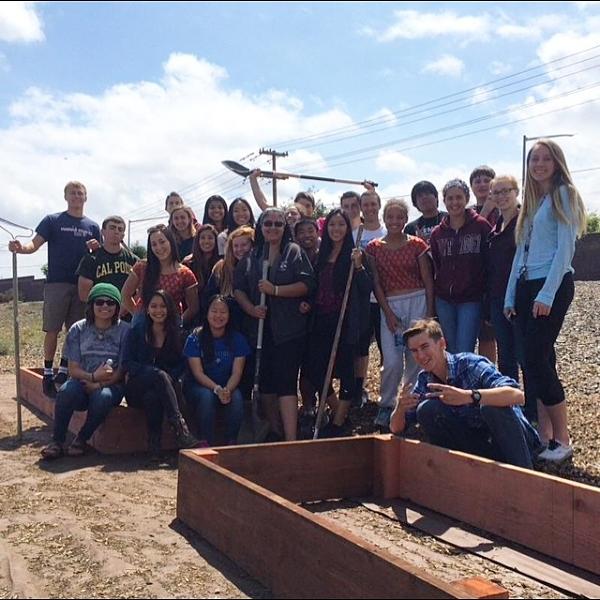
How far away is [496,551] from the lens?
12.0 ft

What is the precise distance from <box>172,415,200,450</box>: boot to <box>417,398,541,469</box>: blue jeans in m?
1.77

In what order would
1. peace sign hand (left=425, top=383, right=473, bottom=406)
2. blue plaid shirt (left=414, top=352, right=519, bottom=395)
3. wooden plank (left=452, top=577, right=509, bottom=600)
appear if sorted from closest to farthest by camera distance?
wooden plank (left=452, top=577, right=509, bottom=600), peace sign hand (left=425, top=383, right=473, bottom=406), blue plaid shirt (left=414, top=352, right=519, bottom=395)

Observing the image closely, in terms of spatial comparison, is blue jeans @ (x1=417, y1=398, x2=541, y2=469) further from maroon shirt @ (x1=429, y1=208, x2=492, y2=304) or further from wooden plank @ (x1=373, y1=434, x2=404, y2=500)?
maroon shirt @ (x1=429, y1=208, x2=492, y2=304)

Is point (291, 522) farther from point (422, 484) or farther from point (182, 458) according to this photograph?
point (422, 484)

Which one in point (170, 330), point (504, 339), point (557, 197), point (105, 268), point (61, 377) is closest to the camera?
point (557, 197)

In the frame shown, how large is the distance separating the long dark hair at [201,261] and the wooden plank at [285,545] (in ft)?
8.56

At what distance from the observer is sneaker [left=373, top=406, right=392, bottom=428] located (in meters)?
5.80

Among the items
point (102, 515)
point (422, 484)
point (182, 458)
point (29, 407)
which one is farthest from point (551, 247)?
point (29, 407)

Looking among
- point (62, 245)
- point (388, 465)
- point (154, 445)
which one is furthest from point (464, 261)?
point (62, 245)

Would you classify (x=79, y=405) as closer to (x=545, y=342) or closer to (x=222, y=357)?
(x=222, y=357)

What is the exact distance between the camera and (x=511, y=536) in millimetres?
3779

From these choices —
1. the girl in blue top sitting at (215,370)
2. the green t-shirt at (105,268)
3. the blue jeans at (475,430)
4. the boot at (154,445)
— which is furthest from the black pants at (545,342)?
the green t-shirt at (105,268)

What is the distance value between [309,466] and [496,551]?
119 centimetres

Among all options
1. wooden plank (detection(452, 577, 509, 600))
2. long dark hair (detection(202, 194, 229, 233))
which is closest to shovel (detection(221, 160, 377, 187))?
long dark hair (detection(202, 194, 229, 233))
